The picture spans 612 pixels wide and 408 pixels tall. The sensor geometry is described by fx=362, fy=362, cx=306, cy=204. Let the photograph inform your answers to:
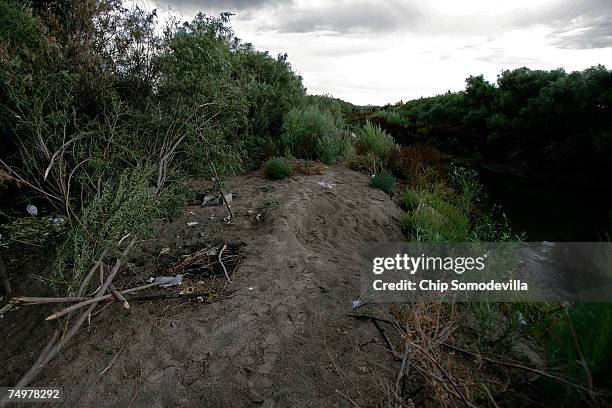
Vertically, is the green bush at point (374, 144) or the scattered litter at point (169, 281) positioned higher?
the green bush at point (374, 144)

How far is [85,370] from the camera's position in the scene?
9.25 ft

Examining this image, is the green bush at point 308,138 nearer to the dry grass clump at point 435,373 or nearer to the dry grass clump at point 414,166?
the dry grass clump at point 414,166

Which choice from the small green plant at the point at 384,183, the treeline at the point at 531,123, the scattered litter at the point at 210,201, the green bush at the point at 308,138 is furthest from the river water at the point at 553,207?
the scattered litter at the point at 210,201

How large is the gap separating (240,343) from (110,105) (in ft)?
11.7

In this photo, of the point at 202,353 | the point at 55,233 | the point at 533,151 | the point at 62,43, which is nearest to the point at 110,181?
the point at 55,233

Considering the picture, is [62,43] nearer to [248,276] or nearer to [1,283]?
[1,283]

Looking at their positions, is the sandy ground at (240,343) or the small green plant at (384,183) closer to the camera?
the sandy ground at (240,343)

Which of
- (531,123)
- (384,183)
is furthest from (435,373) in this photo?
(531,123)

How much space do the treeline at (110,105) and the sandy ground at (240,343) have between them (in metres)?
0.81

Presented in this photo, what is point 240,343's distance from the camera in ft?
9.84

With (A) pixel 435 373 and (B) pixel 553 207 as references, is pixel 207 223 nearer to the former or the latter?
(A) pixel 435 373

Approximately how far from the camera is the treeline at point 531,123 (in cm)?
964

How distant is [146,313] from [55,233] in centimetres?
115

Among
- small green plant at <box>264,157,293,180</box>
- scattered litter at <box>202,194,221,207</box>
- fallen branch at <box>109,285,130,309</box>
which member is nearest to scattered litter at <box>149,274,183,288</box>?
fallen branch at <box>109,285,130,309</box>
